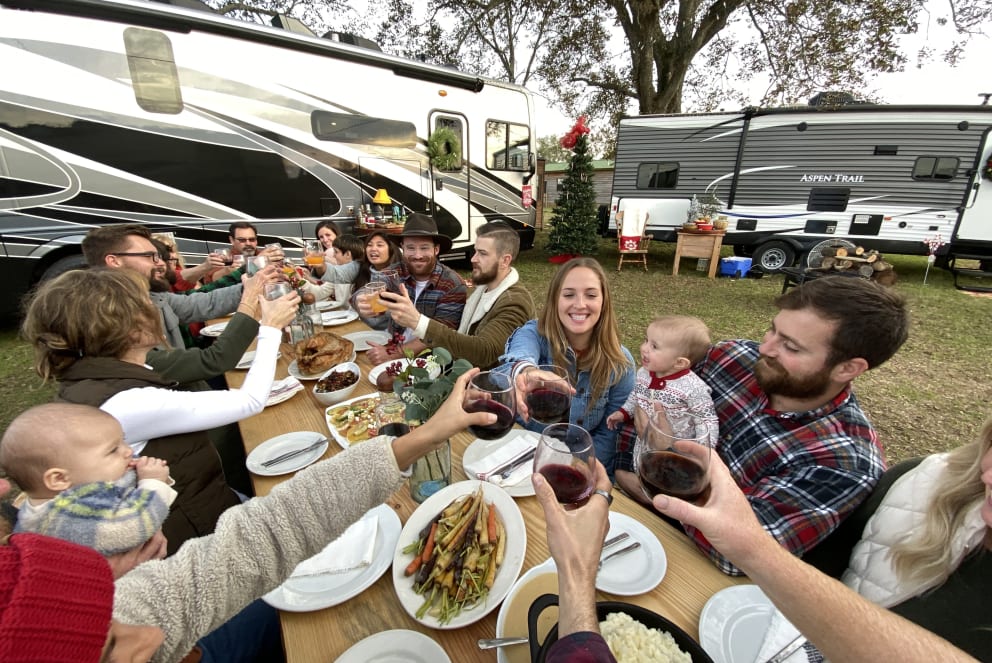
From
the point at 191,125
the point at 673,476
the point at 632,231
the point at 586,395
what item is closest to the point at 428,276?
the point at 586,395

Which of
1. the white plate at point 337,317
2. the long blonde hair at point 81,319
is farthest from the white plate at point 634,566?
the white plate at point 337,317

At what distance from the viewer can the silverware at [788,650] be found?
95 centimetres

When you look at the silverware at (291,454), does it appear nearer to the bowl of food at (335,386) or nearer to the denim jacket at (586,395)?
the bowl of food at (335,386)

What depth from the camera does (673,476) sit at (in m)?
1.07

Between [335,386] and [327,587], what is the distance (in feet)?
4.10

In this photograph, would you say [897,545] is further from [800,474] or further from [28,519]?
[28,519]

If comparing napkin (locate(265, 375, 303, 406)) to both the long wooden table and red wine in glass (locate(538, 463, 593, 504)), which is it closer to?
the long wooden table

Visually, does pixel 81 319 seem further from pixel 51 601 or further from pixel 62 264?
pixel 62 264

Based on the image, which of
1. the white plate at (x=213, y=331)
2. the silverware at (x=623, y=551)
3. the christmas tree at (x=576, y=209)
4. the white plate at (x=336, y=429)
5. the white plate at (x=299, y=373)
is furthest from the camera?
the christmas tree at (x=576, y=209)

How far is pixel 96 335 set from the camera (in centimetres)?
161

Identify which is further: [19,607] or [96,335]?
[96,335]

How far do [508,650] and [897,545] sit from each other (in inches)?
46.9

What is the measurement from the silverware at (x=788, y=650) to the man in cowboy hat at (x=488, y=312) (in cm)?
210

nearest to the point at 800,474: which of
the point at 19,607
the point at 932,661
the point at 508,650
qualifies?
the point at 932,661
